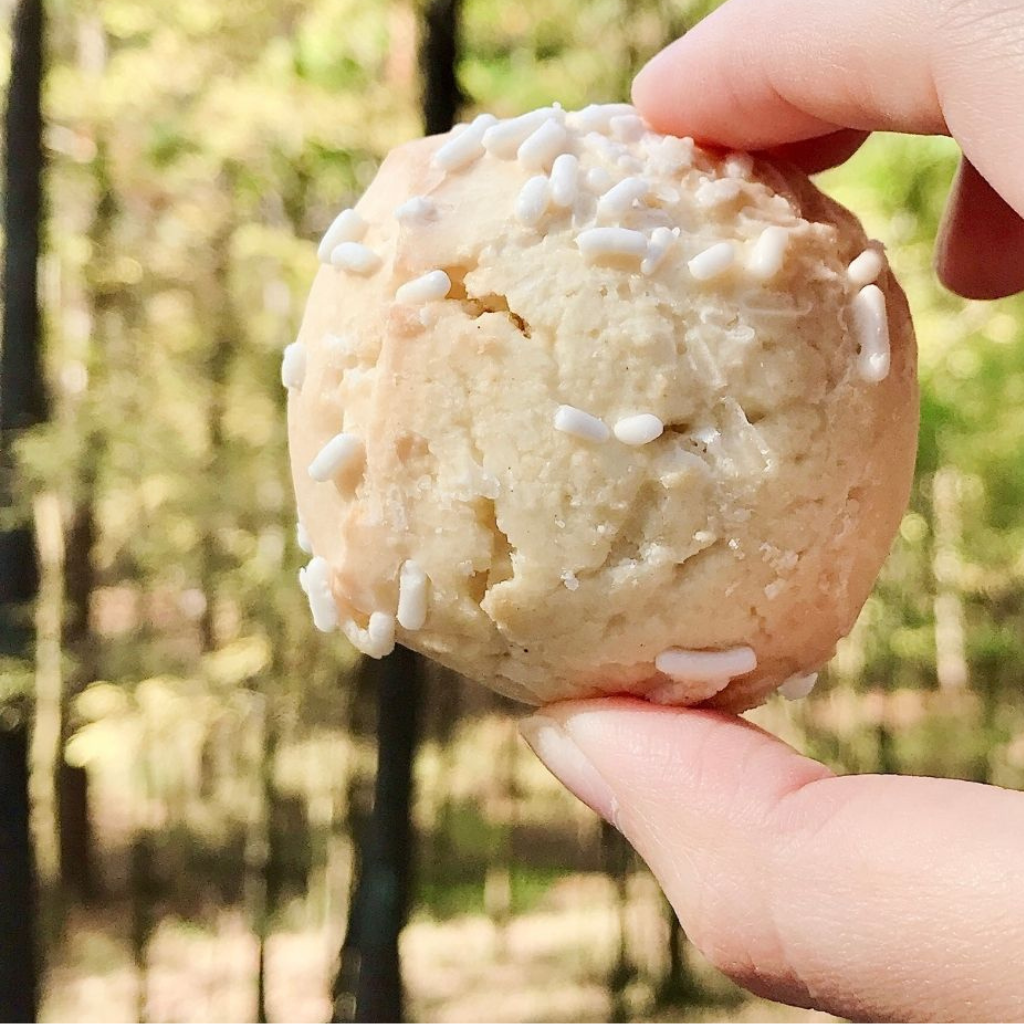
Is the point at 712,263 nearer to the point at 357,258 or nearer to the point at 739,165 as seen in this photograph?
the point at 739,165


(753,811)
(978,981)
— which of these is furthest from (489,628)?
(978,981)

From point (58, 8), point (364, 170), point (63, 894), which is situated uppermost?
point (58, 8)

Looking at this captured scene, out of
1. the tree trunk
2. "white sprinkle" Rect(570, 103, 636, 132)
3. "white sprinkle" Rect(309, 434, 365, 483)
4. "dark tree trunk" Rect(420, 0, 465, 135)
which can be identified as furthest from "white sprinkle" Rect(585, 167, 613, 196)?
the tree trunk

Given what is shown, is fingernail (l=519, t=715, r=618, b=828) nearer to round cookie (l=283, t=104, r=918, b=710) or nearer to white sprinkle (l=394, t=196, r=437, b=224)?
round cookie (l=283, t=104, r=918, b=710)

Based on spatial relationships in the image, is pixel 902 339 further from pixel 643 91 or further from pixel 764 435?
pixel 643 91

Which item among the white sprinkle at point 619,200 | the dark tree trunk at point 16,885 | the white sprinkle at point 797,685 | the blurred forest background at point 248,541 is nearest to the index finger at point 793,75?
the white sprinkle at point 619,200
